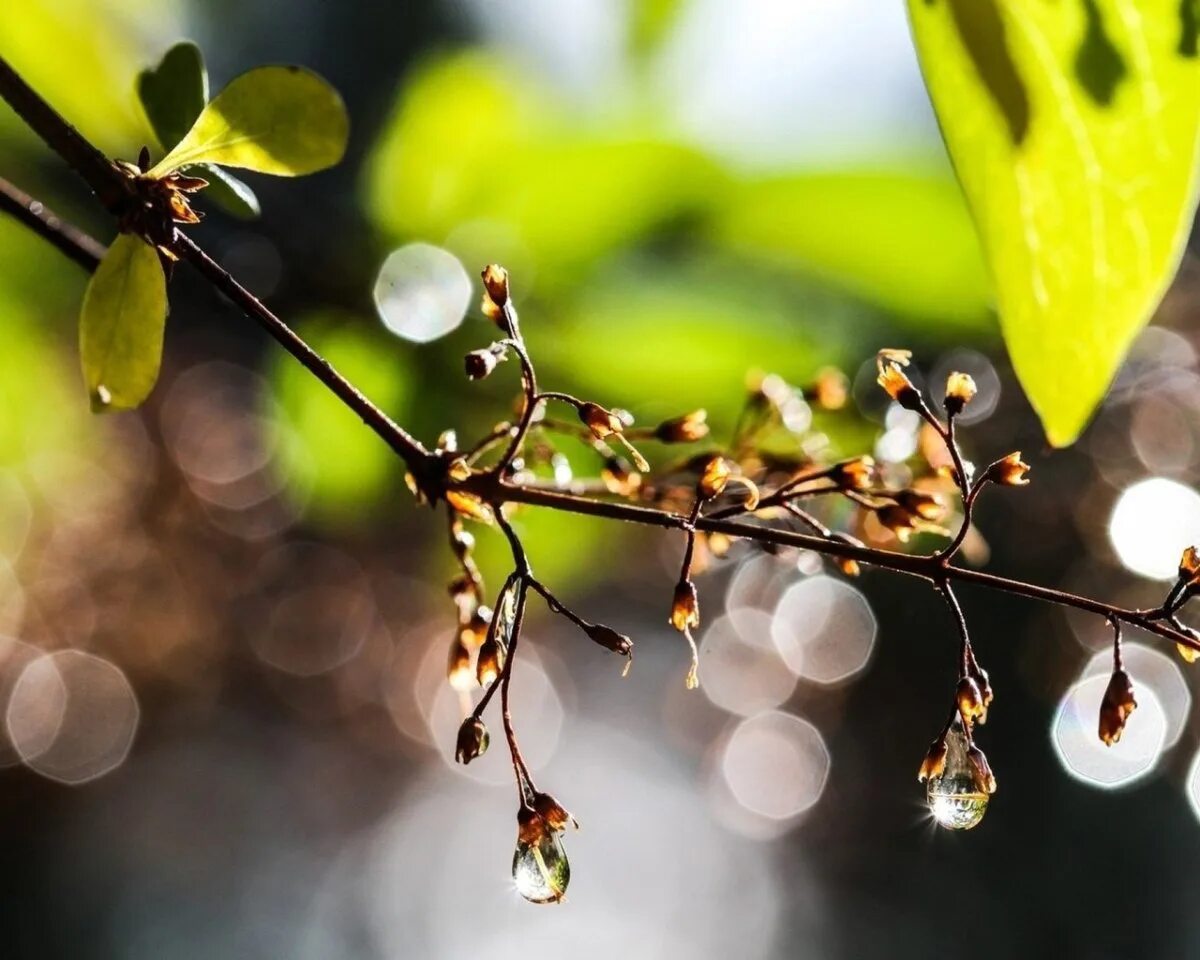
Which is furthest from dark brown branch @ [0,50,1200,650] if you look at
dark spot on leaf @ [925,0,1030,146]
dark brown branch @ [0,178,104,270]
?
dark spot on leaf @ [925,0,1030,146]

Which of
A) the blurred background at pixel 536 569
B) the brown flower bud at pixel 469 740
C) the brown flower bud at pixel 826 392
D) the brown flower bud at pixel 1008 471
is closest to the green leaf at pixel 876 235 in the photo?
the blurred background at pixel 536 569

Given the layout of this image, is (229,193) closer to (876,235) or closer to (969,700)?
(969,700)

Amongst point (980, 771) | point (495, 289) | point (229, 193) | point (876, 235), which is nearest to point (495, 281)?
point (495, 289)

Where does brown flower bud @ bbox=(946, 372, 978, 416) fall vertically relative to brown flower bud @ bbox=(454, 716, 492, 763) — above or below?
above

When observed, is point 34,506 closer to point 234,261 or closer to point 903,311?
point 234,261

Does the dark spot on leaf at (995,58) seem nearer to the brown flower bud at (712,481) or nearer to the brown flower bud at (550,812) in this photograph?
the brown flower bud at (712,481)

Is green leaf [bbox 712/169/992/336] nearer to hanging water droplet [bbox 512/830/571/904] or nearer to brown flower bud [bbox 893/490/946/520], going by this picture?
brown flower bud [bbox 893/490/946/520]
